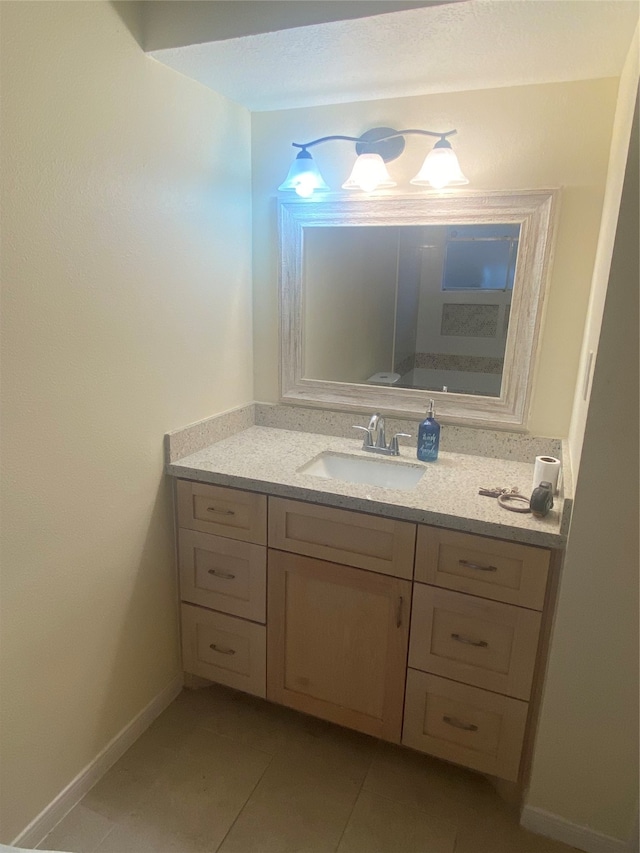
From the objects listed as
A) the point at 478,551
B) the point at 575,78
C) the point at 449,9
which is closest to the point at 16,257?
the point at 449,9

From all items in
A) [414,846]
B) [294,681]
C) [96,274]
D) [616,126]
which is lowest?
[414,846]

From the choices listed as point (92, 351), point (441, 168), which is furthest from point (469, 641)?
point (441, 168)

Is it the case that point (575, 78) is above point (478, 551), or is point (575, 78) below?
above

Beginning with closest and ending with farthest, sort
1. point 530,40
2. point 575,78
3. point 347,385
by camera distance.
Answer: point 530,40 < point 575,78 < point 347,385

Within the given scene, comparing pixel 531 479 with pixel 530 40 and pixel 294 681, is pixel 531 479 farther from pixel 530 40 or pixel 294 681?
pixel 530 40

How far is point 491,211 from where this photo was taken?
5.76ft

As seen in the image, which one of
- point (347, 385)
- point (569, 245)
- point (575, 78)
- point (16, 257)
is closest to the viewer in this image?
point (16, 257)

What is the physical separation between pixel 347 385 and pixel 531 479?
0.76 metres

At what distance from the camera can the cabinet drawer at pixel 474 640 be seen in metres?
1.46

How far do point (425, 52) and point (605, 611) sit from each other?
1.54 meters

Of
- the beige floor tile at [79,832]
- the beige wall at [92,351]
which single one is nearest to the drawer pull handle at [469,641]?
the beige wall at [92,351]

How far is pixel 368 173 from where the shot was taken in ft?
5.73

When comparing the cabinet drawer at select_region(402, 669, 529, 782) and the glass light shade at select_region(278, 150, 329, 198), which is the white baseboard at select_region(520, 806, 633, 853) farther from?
the glass light shade at select_region(278, 150, 329, 198)

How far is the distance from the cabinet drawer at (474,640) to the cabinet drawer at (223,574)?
52 centimetres
